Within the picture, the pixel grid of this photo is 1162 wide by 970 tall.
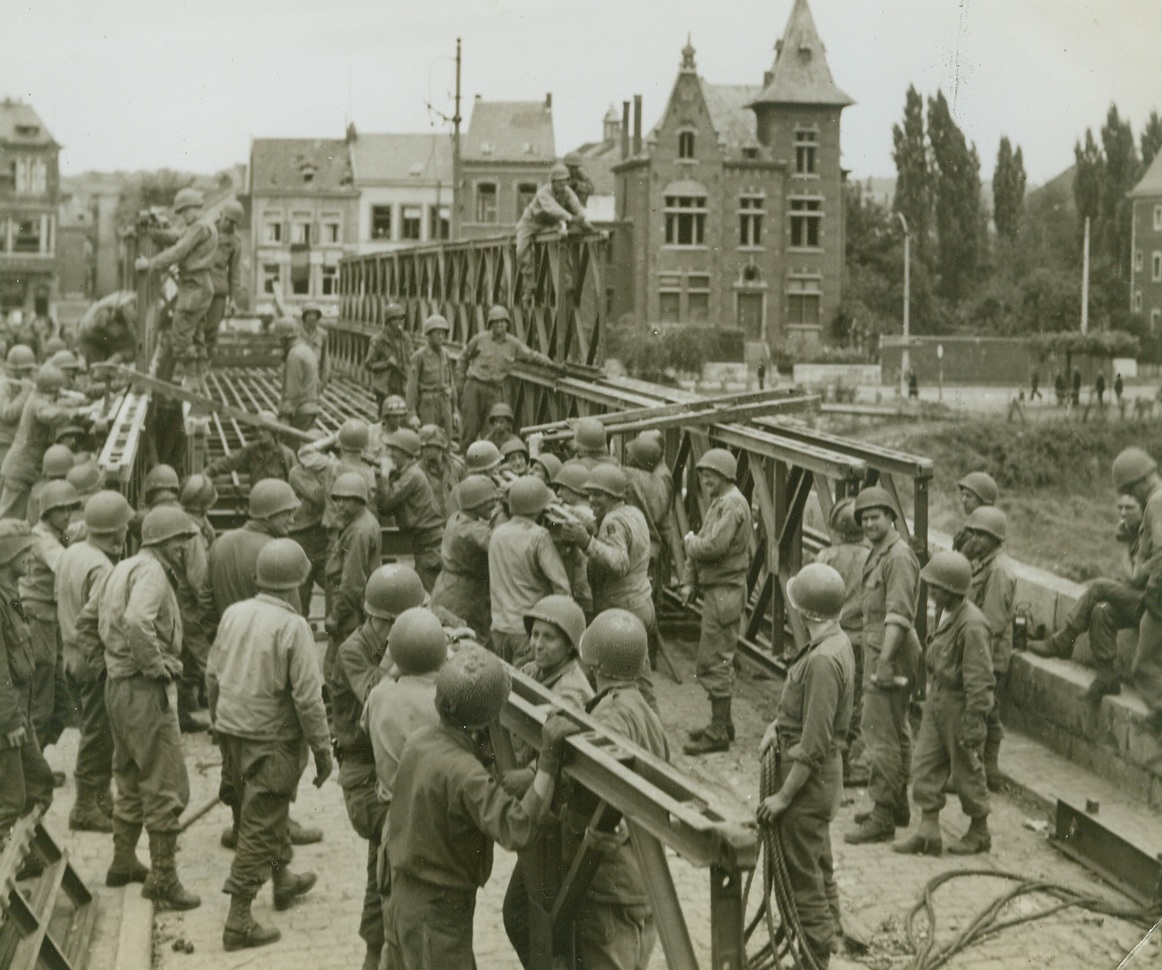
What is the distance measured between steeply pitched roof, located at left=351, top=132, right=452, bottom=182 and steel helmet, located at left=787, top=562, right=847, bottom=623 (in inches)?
2232

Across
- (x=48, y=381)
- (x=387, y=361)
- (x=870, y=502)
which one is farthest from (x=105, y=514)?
(x=387, y=361)

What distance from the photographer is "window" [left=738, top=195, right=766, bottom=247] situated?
176 feet

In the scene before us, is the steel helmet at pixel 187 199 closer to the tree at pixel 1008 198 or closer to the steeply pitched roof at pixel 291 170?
the tree at pixel 1008 198

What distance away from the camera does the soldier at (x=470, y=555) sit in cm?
917

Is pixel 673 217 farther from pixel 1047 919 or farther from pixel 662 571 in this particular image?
pixel 1047 919

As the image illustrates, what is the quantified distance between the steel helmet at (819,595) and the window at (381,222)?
191ft

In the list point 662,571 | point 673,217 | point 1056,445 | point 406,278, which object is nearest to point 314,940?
point 662,571

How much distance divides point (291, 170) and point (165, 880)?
58326 mm

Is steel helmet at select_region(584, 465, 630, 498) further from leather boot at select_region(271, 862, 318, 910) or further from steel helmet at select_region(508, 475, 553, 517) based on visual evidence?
leather boot at select_region(271, 862, 318, 910)

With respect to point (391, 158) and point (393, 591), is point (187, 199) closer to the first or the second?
point (393, 591)

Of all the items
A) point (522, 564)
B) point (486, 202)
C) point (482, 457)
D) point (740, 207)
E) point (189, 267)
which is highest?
point (740, 207)

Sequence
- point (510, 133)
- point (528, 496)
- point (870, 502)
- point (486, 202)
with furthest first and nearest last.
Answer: point (486, 202)
point (510, 133)
point (870, 502)
point (528, 496)

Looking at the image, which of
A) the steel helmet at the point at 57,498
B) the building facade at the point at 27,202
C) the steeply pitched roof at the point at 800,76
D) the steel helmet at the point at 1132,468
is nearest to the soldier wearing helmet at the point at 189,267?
the building facade at the point at 27,202

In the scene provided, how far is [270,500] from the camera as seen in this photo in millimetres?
8773
